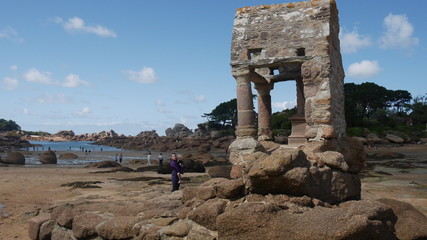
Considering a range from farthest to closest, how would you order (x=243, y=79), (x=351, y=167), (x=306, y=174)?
(x=243, y=79), (x=351, y=167), (x=306, y=174)

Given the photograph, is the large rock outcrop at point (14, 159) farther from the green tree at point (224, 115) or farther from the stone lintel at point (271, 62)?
the green tree at point (224, 115)

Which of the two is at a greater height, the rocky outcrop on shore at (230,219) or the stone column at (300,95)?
the stone column at (300,95)

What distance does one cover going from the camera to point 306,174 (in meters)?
6.05

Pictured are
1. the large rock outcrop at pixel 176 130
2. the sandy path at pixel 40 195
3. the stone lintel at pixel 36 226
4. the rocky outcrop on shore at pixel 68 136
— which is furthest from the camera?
the rocky outcrop on shore at pixel 68 136

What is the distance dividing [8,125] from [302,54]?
473 feet

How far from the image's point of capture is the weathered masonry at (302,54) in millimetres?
8695

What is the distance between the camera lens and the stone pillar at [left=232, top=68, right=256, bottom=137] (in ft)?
32.8

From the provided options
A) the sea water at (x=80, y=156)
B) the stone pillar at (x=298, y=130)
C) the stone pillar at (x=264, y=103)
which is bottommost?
the sea water at (x=80, y=156)

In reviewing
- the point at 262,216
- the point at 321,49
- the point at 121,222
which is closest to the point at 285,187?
the point at 262,216

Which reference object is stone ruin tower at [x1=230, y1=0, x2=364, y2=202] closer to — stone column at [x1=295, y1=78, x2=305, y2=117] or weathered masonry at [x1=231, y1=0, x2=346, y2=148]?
weathered masonry at [x1=231, y1=0, x2=346, y2=148]

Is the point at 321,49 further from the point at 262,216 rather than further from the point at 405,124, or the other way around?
the point at 405,124

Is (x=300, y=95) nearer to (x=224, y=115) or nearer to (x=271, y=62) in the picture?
(x=271, y=62)

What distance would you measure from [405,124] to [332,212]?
5975 centimetres

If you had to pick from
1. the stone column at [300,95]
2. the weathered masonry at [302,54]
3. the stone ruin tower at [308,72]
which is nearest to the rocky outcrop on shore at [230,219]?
the stone ruin tower at [308,72]
